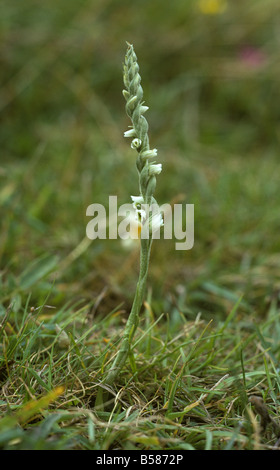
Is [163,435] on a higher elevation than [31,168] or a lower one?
lower

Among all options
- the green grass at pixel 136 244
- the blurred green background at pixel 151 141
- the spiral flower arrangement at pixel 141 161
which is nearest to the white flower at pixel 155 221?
the spiral flower arrangement at pixel 141 161

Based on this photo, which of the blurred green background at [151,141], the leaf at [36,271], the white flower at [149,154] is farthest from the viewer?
the blurred green background at [151,141]

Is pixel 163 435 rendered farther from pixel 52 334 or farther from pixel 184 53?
pixel 184 53

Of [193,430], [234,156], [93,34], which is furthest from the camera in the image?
[93,34]

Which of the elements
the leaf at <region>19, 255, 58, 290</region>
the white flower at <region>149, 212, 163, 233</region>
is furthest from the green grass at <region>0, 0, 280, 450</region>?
the white flower at <region>149, 212, 163, 233</region>

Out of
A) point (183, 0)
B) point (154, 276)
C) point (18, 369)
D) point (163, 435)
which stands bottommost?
point (163, 435)

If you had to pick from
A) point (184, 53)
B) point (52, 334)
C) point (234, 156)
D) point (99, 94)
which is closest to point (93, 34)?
point (99, 94)

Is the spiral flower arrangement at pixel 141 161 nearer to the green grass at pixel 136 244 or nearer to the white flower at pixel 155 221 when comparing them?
the white flower at pixel 155 221
